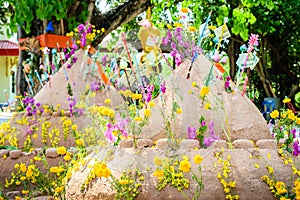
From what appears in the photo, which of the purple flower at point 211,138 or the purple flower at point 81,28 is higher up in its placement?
the purple flower at point 81,28


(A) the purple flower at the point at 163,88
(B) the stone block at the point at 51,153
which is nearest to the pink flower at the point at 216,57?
(A) the purple flower at the point at 163,88

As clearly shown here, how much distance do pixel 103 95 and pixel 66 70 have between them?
46cm

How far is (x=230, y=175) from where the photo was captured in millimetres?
2246

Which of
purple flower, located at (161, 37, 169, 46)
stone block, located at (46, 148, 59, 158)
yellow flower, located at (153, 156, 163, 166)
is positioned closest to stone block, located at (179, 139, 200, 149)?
yellow flower, located at (153, 156, 163, 166)

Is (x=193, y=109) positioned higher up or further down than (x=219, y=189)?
higher up

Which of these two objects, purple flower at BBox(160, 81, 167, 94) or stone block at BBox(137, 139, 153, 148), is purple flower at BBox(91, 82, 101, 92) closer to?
purple flower at BBox(160, 81, 167, 94)

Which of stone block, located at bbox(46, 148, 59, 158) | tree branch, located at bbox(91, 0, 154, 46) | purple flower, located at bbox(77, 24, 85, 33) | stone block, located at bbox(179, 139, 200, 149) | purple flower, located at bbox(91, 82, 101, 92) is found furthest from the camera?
tree branch, located at bbox(91, 0, 154, 46)

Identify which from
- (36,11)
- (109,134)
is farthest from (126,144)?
(36,11)

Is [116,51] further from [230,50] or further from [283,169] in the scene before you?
[230,50]

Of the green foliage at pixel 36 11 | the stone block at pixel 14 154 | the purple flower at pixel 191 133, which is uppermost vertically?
the green foliage at pixel 36 11

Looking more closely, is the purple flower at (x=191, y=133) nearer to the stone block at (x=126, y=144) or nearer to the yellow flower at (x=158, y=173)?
the stone block at (x=126, y=144)

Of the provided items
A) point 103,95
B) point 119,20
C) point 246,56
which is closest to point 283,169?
point 246,56

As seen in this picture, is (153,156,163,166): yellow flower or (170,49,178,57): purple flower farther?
(170,49,178,57): purple flower

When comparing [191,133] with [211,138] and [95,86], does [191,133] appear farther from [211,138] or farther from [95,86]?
[95,86]
